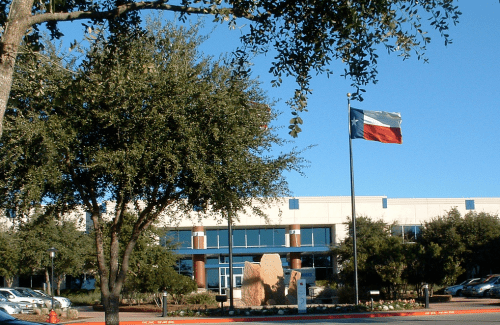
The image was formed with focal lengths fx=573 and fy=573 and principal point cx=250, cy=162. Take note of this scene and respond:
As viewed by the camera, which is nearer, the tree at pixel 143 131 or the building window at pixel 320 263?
the tree at pixel 143 131

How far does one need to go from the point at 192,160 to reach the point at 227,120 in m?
1.11

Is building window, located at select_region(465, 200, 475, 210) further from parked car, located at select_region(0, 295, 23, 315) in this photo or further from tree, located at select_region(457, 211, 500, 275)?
parked car, located at select_region(0, 295, 23, 315)

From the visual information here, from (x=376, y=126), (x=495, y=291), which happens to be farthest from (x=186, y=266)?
(x=376, y=126)

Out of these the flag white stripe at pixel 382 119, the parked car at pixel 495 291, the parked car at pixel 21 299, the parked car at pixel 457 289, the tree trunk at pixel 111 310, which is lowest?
the parked car at pixel 457 289

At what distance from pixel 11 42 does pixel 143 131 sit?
5407 mm

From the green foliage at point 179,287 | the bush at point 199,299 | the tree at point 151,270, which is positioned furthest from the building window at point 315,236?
the green foliage at point 179,287

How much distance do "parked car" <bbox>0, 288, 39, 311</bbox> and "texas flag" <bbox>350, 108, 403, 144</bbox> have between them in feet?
62.9

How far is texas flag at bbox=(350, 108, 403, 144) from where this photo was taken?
88.0 ft

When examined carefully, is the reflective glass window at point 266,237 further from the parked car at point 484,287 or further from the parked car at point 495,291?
the parked car at point 495,291

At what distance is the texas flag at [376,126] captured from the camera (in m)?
26.8

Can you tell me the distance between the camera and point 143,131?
12.0m

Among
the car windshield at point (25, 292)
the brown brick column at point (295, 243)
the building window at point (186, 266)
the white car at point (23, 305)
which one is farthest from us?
the building window at point (186, 266)

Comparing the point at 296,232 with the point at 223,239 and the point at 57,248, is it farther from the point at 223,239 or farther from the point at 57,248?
the point at 57,248

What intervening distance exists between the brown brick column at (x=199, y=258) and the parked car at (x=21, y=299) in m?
21.4
